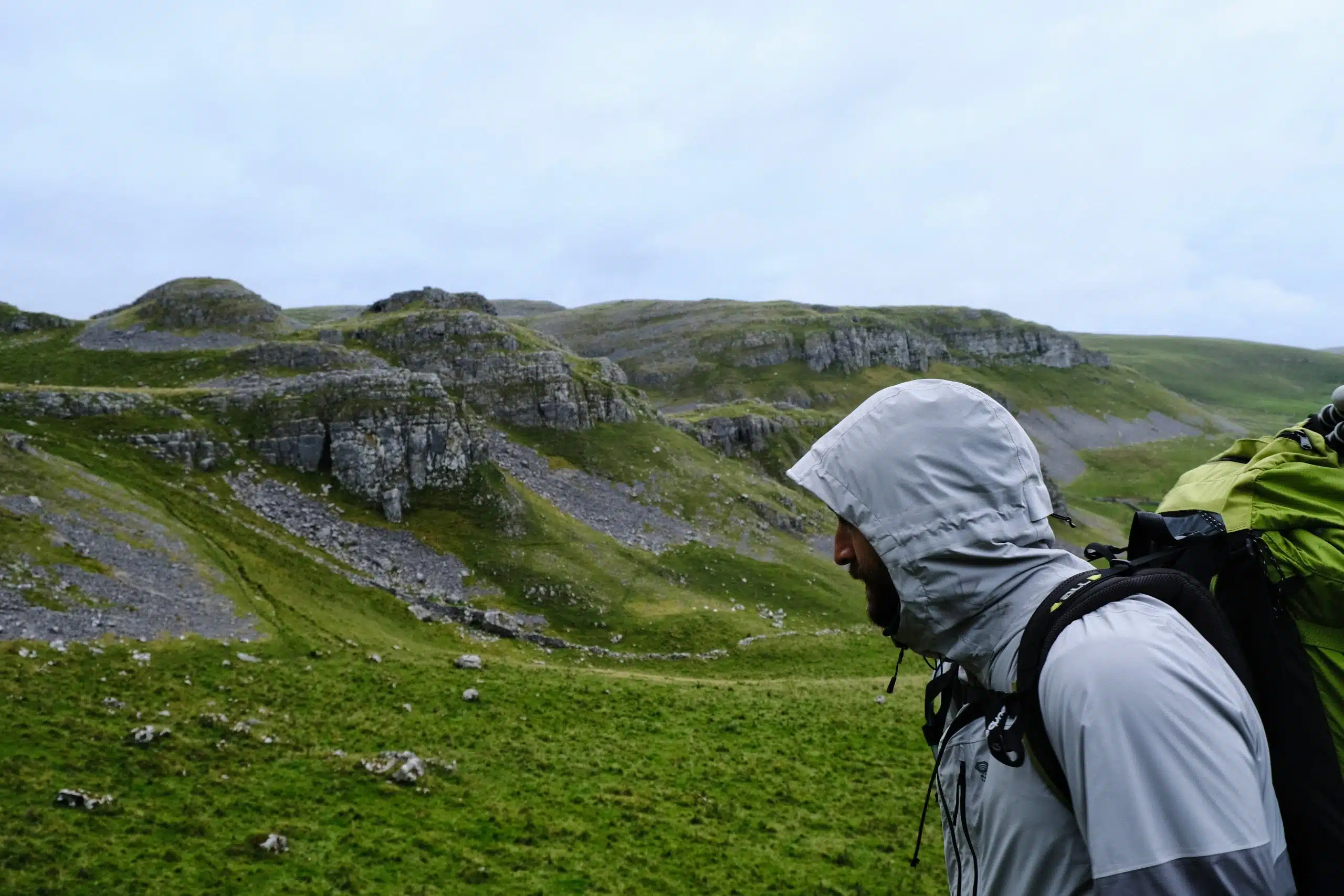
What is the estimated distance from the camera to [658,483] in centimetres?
7181

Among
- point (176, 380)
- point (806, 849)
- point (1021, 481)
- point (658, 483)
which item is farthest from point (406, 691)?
point (176, 380)

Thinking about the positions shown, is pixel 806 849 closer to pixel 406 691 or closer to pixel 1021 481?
pixel 406 691

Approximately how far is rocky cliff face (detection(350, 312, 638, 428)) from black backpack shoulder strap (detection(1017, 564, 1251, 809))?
7483 cm

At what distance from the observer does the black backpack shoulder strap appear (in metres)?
Result: 3.01

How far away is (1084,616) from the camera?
2.99m

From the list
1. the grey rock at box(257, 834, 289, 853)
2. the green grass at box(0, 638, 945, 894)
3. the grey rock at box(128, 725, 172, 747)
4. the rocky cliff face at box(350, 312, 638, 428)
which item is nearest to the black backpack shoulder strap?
the green grass at box(0, 638, 945, 894)

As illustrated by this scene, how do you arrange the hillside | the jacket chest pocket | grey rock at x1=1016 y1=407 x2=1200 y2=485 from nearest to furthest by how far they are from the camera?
1. the jacket chest pocket
2. the hillside
3. grey rock at x1=1016 y1=407 x2=1200 y2=485

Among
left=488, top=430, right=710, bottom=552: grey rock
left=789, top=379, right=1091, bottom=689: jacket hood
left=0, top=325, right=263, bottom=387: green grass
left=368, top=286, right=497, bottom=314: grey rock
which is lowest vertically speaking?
left=488, top=430, right=710, bottom=552: grey rock

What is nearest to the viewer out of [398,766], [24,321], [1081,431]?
[398,766]

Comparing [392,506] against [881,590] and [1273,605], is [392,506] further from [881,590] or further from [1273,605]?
[1273,605]

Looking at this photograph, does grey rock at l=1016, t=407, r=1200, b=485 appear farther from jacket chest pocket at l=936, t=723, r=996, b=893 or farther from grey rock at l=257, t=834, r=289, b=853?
jacket chest pocket at l=936, t=723, r=996, b=893

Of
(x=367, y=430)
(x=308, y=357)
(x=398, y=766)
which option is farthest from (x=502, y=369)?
(x=398, y=766)

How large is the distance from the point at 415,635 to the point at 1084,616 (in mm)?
42554

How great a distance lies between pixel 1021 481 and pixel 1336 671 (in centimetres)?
183
